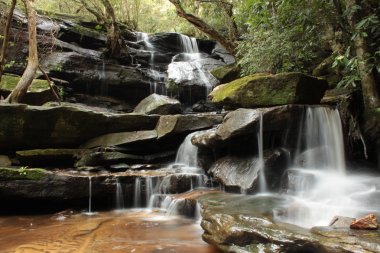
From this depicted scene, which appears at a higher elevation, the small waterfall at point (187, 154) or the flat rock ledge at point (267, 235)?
the small waterfall at point (187, 154)

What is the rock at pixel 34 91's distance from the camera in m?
9.62

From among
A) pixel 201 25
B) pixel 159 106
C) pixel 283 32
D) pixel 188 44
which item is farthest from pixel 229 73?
pixel 188 44

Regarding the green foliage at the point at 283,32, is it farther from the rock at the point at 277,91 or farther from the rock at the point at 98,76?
the rock at the point at 98,76

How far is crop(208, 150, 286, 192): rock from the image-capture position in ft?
20.7

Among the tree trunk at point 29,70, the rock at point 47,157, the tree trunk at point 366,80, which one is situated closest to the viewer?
the tree trunk at point 366,80

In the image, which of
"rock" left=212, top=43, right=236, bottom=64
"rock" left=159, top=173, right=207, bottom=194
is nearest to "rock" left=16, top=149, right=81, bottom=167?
"rock" left=159, top=173, right=207, bottom=194

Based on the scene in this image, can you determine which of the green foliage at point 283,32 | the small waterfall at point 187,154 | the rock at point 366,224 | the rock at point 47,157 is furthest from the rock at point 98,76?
the rock at point 366,224

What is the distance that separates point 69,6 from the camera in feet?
64.2

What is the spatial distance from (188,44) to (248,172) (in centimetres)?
1241

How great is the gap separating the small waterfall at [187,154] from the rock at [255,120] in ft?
4.74

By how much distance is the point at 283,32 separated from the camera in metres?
7.63

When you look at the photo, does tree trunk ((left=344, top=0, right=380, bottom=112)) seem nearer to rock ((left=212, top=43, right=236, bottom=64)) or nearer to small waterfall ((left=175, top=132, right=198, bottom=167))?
small waterfall ((left=175, top=132, right=198, bottom=167))

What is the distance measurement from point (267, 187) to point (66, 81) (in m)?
9.02

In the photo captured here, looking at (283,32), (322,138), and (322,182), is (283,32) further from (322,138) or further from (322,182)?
(322,182)
